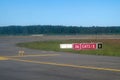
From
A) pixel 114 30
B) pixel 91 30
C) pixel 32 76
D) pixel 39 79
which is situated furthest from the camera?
pixel 114 30

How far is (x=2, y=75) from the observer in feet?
44.1

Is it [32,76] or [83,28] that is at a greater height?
[32,76]

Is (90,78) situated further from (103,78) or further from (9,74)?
(9,74)

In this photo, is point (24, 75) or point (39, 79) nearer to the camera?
point (39, 79)

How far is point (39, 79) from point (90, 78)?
1971 millimetres

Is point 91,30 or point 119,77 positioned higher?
point 119,77

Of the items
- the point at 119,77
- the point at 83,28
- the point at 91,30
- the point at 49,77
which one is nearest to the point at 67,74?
the point at 49,77

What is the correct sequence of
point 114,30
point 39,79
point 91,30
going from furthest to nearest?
point 114,30, point 91,30, point 39,79

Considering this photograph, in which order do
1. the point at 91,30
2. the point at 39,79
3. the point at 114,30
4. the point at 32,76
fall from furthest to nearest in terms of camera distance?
the point at 114,30
the point at 91,30
the point at 32,76
the point at 39,79

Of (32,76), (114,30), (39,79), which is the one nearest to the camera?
(39,79)

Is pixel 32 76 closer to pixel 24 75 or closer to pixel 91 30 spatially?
pixel 24 75

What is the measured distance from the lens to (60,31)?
19788 cm

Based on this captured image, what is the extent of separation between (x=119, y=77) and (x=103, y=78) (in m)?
0.72

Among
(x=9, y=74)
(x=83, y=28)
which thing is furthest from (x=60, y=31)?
(x=9, y=74)
